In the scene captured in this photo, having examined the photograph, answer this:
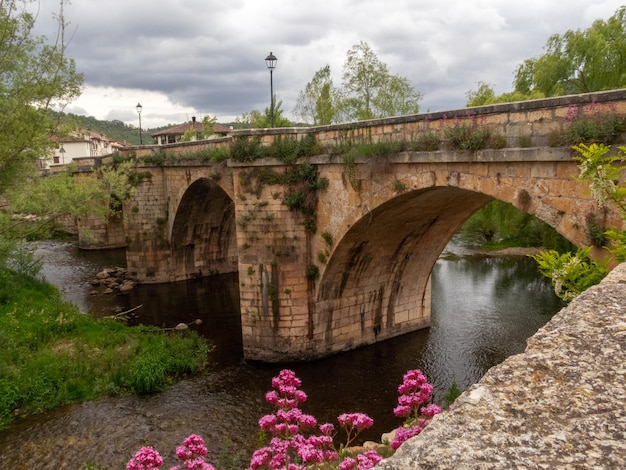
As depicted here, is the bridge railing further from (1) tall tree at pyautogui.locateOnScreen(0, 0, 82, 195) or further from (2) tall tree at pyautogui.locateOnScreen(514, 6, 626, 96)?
(2) tall tree at pyautogui.locateOnScreen(514, 6, 626, 96)

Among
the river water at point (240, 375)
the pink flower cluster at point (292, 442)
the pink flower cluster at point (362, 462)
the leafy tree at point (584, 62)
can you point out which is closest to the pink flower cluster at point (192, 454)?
the pink flower cluster at point (292, 442)

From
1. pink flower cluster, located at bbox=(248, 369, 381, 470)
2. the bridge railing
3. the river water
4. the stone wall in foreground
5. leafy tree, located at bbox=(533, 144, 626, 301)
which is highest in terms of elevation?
the bridge railing

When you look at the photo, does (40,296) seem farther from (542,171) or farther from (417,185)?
(542,171)

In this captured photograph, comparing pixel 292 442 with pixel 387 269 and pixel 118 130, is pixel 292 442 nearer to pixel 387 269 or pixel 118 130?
pixel 387 269

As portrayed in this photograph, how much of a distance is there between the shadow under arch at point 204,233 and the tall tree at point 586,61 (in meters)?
14.4

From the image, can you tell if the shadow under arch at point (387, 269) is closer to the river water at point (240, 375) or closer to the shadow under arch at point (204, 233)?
the river water at point (240, 375)

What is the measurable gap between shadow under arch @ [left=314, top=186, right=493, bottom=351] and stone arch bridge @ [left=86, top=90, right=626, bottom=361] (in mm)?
43

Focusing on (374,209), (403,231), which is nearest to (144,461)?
(374,209)

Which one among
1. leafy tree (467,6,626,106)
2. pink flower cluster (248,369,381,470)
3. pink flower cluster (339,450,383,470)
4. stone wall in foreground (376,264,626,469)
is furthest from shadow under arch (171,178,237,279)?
stone wall in foreground (376,264,626,469)

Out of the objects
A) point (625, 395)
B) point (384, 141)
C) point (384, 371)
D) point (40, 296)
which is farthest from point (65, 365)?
point (625, 395)

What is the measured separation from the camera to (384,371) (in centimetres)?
1414

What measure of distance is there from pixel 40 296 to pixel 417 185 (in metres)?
14.4

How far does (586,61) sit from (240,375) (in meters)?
16.9

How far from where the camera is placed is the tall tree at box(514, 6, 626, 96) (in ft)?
60.8
